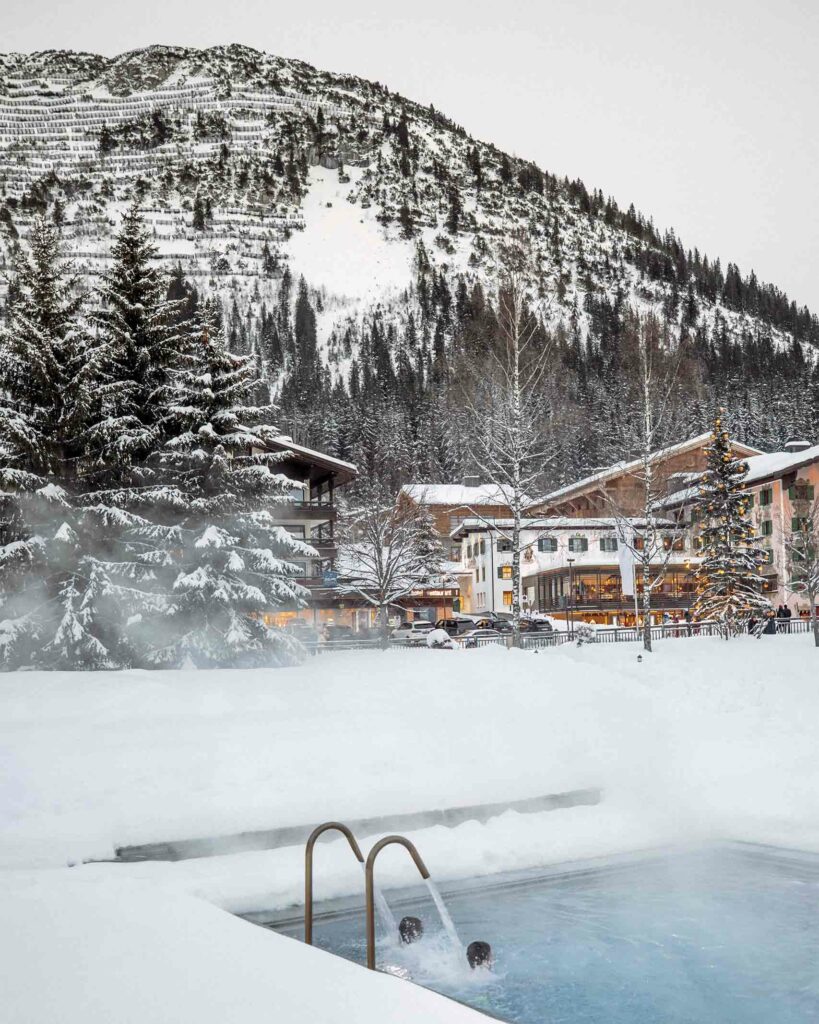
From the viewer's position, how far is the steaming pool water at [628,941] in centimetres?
760

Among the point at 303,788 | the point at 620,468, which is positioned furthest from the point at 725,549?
the point at 303,788

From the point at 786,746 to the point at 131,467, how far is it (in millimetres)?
16438

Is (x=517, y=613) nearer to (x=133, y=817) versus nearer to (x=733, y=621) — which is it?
(x=733, y=621)

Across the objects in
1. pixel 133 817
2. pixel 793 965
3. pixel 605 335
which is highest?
pixel 605 335

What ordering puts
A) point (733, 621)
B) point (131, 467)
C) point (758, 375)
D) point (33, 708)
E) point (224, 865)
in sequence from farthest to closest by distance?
point (758, 375) → point (733, 621) → point (131, 467) → point (33, 708) → point (224, 865)

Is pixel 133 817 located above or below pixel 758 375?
below

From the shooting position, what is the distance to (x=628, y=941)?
9031 mm

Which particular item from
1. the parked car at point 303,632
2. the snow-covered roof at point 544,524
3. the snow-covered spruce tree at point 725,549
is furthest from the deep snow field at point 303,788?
the snow-covered roof at point 544,524

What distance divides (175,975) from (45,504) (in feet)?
60.1

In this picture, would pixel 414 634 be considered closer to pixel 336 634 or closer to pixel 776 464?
pixel 336 634

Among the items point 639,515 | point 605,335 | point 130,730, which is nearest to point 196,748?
point 130,730

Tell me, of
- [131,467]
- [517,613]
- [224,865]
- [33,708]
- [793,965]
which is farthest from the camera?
[517,613]

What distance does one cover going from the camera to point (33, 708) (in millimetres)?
14305

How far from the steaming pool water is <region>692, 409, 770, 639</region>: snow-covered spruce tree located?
28450 mm
